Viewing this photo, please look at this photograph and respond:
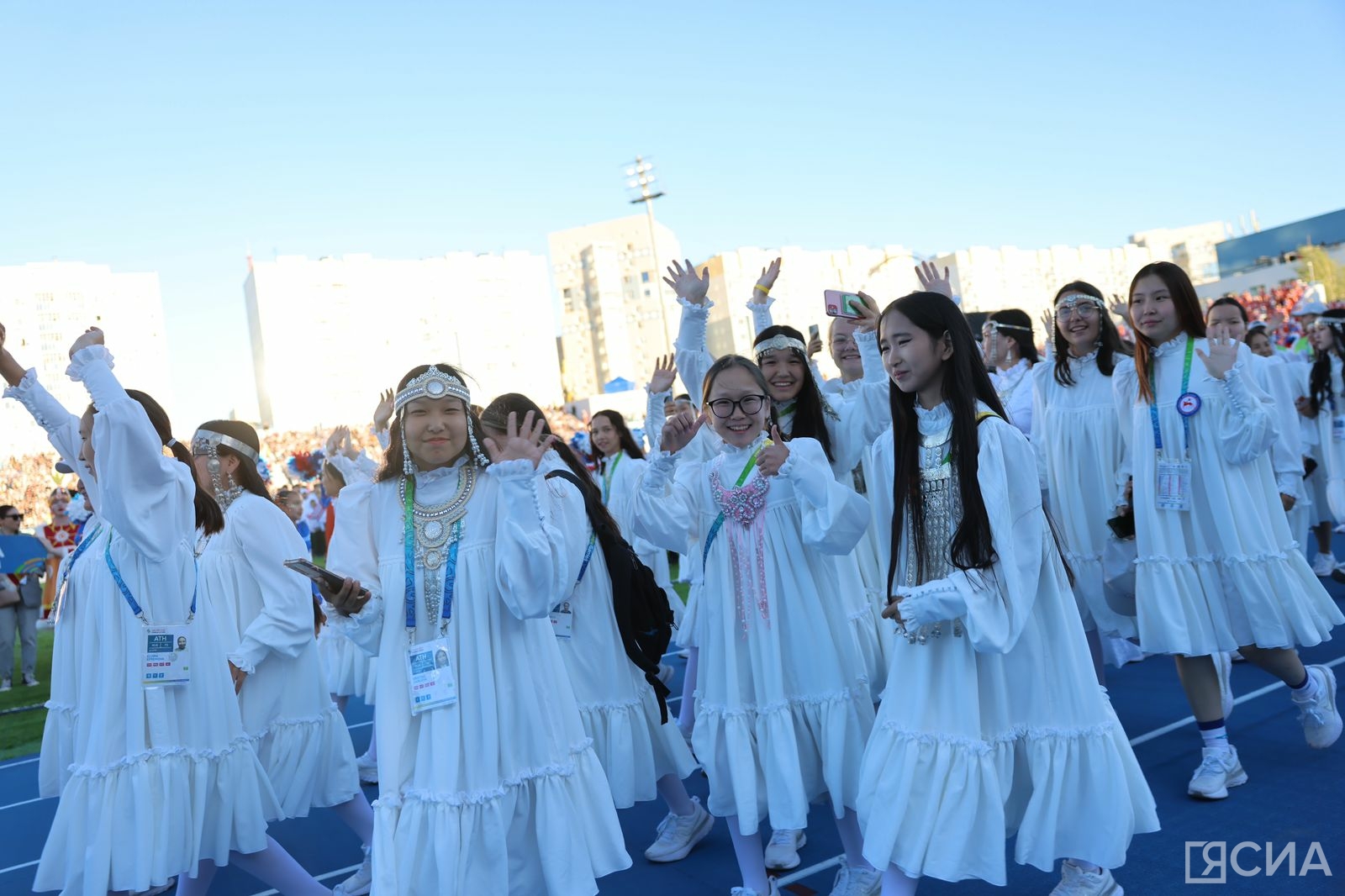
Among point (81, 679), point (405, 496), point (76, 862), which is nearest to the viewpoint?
point (405, 496)

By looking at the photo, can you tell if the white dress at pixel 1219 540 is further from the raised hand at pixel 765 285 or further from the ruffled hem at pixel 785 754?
the raised hand at pixel 765 285

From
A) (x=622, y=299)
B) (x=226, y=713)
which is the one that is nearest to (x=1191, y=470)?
(x=226, y=713)

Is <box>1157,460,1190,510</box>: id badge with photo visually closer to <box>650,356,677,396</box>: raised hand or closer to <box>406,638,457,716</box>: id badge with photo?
<box>650,356,677,396</box>: raised hand

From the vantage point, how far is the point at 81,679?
13.7 ft

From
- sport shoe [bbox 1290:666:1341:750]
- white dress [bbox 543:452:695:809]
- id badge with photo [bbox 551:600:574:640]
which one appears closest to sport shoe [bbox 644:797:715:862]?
white dress [bbox 543:452:695:809]

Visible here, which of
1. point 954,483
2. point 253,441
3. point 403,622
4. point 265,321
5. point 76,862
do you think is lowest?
point 76,862

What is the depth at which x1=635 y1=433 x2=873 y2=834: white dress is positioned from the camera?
3744 millimetres

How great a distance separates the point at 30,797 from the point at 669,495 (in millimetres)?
5724

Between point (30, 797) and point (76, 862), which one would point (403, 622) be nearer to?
point (76, 862)

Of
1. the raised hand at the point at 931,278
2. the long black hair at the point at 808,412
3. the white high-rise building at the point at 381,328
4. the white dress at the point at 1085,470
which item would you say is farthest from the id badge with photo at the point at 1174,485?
the white high-rise building at the point at 381,328

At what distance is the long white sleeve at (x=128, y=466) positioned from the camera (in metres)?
3.84

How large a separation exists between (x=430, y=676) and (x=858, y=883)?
1828 millimetres

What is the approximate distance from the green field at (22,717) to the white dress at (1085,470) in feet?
24.7

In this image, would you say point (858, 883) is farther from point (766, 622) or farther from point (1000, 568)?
point (1000, 568)
